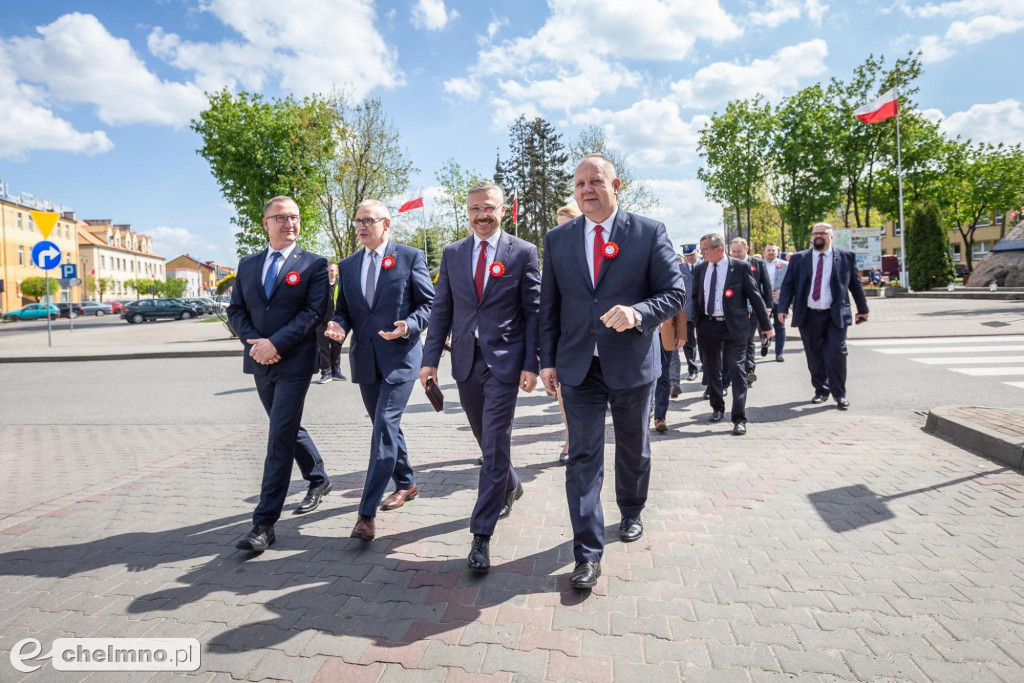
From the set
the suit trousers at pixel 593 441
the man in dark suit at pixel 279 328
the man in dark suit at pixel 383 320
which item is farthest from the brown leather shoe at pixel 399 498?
the suit trousers at pixel 593 441

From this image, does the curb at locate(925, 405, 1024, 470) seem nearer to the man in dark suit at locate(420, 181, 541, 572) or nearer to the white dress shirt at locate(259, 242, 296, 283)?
the man in dark suit at locate(420, 181, 541, 572)

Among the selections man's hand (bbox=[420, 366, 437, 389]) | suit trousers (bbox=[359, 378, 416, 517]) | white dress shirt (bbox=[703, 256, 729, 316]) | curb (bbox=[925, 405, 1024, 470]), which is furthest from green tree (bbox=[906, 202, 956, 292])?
man's hand (bbox=[420, 366, 437, 389])

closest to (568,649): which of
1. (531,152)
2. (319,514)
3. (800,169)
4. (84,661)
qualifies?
(84,661)

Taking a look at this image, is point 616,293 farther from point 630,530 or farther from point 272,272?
point 272,272

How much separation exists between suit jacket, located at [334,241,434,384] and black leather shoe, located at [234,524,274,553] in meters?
1.06

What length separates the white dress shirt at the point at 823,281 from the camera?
7.78m

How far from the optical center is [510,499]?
426cm

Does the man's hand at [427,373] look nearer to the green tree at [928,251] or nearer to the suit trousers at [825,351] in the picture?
the suit trousers at [825,351]

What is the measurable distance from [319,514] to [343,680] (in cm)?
206

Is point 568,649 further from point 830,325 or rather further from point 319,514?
point 830,325

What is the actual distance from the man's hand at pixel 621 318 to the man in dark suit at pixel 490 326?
74cm

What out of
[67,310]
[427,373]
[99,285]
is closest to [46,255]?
[427,373]

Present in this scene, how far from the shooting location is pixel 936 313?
18.8 meters

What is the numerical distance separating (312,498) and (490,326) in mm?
1990
